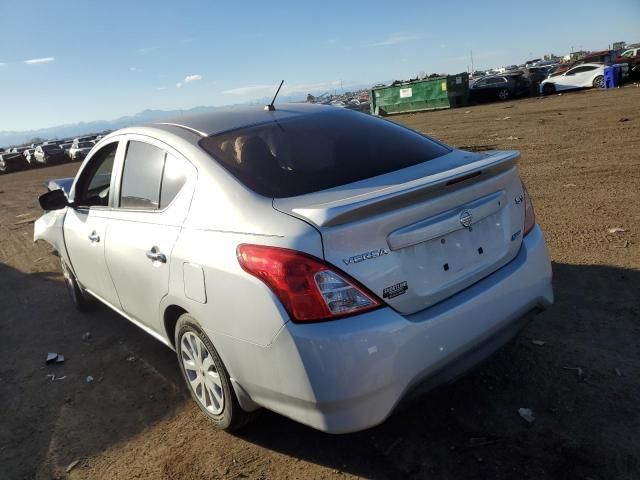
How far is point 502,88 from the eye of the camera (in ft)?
96.7

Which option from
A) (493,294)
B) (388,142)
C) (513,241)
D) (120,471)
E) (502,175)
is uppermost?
(388,142)

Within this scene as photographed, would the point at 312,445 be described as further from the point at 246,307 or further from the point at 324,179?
the point at 324,179

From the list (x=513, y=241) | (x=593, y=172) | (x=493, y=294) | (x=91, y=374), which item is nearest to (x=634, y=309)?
(x=513, y=241)

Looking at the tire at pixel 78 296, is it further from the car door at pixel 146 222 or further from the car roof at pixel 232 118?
the car roof at pixel 232 118

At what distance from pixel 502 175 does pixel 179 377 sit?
8.32 ft

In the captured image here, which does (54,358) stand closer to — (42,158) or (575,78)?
(575,78)

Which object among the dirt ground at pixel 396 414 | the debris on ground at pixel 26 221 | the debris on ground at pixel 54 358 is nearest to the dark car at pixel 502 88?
the debris on ground at pixel 26 221

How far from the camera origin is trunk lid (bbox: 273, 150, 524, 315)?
2.19 metres

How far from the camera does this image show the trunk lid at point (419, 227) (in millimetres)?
2191

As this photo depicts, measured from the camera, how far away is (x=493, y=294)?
2521 mm

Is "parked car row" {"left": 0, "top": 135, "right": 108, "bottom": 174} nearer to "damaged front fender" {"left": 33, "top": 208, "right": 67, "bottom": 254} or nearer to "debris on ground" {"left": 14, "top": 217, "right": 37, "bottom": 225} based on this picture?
"debris on ground" {"left": 14, "top": 217, "right": 37, "bottom": 225}

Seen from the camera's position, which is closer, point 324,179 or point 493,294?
point 493,294

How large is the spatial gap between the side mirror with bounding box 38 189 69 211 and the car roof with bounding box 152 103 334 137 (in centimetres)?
133

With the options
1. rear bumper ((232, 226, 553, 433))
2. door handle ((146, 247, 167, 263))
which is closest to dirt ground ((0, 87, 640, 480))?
rear bumper ((232, 226, 553, 433))
